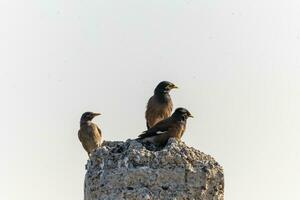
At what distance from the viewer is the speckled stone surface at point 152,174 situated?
11.9m

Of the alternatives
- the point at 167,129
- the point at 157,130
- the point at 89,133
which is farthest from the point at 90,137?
the point at 157,130

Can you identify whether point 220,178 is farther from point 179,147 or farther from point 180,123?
point 180,123

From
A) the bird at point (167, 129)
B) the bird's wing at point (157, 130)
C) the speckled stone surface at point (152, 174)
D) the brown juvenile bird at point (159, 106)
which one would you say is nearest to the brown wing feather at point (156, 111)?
the brown juvenile bird at point (159, 106)

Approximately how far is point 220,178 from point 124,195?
1.20m

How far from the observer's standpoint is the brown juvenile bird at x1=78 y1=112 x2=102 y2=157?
69.9ft

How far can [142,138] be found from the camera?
42.0 feet

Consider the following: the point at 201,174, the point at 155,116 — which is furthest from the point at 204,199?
the point at 155,116

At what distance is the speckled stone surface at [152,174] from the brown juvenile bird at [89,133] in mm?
8818

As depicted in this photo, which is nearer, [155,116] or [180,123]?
[180,123]

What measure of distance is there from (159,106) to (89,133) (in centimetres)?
344

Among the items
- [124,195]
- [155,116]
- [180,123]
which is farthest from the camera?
[155,116]

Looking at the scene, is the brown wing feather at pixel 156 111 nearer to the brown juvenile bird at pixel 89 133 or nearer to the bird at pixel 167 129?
the brown juvenile bird at pixel 89 133

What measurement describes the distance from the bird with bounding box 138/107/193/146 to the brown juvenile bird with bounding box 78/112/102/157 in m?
7.14

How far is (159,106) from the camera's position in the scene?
18.4m
